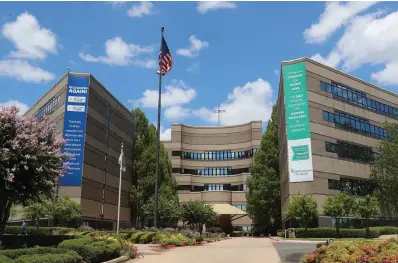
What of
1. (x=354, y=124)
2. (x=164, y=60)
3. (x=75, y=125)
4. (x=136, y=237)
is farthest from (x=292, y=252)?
(x=354, y=124)

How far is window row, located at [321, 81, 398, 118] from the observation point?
54.7m

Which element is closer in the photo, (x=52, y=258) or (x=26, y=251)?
(x=52, y=258)

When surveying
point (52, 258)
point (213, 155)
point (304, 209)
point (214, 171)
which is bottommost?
point (52, 258)

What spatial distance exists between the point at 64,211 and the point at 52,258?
3352 centimetres

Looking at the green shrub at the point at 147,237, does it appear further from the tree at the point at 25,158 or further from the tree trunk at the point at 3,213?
the tree trunk at the point at 3,213

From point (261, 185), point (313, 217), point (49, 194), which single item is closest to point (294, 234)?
point (313, 217)

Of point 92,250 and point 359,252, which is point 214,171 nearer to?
point 92,250

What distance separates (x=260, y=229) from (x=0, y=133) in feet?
196

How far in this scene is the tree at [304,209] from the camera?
43.9 meters

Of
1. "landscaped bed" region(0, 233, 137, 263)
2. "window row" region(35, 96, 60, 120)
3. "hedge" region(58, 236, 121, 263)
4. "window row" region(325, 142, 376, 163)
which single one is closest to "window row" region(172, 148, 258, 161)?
"window row" region(325, 142, 376, 163)

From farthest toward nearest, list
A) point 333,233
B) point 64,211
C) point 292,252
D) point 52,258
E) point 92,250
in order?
point 64,211, point 333,233, point 292,252, point 92,250, point 52,258

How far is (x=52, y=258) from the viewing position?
498 inches

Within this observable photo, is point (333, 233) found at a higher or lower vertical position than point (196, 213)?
lower

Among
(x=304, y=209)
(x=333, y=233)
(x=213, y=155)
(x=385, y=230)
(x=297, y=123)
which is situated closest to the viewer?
(x=333, y=233)
